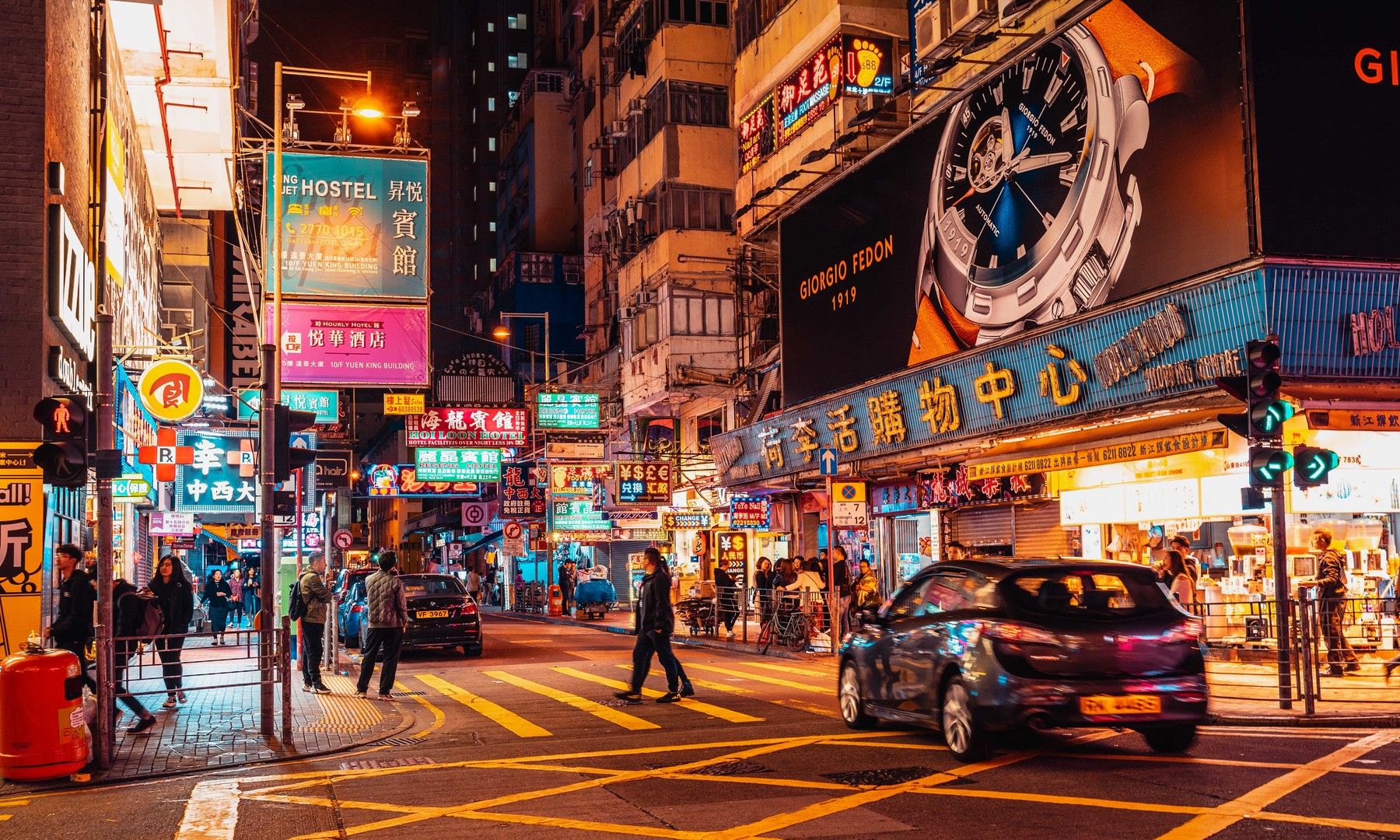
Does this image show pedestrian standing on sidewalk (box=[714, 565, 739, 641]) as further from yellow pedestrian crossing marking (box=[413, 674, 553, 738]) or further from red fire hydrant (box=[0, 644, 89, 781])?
red fire hydrant (box=[0, 644, 89, 781])

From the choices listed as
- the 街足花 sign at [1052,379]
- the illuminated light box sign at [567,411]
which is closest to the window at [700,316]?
the illuminated light box sign at [567,411]

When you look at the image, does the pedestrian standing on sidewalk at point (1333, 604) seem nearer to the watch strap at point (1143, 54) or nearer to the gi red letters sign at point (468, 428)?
the watch strap at point (1143, 54)

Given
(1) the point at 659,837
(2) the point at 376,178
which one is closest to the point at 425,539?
(2) the point at 376,178

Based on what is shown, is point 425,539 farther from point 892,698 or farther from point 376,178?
point 892,698

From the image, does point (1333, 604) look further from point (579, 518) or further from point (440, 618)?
point (579, 518)

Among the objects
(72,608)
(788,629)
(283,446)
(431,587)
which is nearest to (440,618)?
(431,587)

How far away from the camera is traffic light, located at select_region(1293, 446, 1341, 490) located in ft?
46.4

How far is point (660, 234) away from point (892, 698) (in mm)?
32050

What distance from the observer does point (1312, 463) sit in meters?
14.2

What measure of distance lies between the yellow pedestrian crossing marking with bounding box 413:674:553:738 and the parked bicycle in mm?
7152

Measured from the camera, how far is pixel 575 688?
18.8 meters

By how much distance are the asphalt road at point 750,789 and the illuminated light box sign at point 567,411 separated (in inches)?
1041

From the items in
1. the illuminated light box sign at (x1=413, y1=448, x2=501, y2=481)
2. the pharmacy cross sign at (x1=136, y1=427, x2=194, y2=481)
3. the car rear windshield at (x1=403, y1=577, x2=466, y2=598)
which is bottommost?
the car rear windshield at (x1=403, y1=577, x2=466, y2=598)

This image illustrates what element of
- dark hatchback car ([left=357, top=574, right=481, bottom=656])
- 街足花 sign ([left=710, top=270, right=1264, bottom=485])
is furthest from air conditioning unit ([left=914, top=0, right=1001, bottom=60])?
dark hatchback car ([left=357, top=574, right=481, bottom=656])
